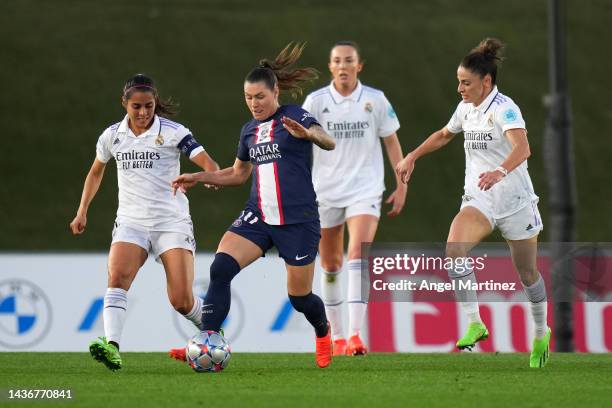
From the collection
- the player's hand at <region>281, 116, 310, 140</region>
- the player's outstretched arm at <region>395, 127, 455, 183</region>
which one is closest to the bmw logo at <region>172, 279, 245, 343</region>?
the player's outstretched arm at <region>395, 127, 455, 183</region>

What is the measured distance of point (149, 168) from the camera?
31.5ft

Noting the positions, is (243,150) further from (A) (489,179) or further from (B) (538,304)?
(B) (538,304)

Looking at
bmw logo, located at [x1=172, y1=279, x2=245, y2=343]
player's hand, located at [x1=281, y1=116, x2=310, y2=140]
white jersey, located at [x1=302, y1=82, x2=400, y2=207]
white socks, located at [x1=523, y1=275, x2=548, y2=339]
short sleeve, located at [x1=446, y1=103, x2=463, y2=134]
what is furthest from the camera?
bmw logo, located at [x1=172, y1=279, x2=245, y2=343]

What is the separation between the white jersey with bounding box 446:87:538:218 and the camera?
31.2ft

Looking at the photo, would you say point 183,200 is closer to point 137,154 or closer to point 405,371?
point 137,154

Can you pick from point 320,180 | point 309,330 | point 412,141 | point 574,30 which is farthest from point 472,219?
point 574,30

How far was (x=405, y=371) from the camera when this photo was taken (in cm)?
935

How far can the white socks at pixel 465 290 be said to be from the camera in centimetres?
960

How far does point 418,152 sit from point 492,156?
609mm

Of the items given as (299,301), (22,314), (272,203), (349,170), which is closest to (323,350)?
(299,301)

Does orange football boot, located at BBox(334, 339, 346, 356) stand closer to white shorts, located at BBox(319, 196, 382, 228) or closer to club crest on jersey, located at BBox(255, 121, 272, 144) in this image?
white shorts, located at BBox(319, 196, 382, 228)

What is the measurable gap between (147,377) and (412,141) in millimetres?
17158

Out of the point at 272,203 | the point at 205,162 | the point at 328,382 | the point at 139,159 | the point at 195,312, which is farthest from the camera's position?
the point at 195,312

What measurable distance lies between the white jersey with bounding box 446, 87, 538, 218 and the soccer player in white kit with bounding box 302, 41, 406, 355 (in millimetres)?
1518
